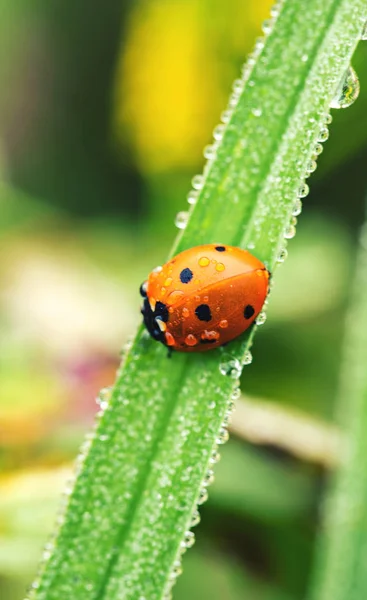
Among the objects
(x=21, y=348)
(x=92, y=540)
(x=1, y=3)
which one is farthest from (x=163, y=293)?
(x=1, y=3)

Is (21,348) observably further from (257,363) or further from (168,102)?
(168,102)

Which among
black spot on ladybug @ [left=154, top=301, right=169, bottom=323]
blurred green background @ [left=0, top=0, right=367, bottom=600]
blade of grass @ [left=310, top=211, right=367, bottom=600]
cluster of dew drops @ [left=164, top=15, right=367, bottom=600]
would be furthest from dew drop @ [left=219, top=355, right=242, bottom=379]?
blurred green background @ [left=0, top=0, right=367, bottom=600]

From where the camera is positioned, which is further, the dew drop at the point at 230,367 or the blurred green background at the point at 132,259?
the blurred green background at the point at 132,259

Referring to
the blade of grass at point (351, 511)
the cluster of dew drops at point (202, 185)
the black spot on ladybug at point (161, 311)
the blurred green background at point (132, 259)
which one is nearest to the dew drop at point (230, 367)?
the cluster of dew drops at point (202, 185)

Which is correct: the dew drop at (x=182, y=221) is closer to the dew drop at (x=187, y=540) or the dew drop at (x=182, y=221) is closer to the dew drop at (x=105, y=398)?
the dew drop at (x=105, y=398)

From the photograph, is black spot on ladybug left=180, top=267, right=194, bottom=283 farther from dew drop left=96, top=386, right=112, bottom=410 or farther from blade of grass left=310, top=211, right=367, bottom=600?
blade of grass left=310, top=211, right=367, bottom=600

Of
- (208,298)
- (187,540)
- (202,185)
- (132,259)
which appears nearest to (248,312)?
(208,298)
